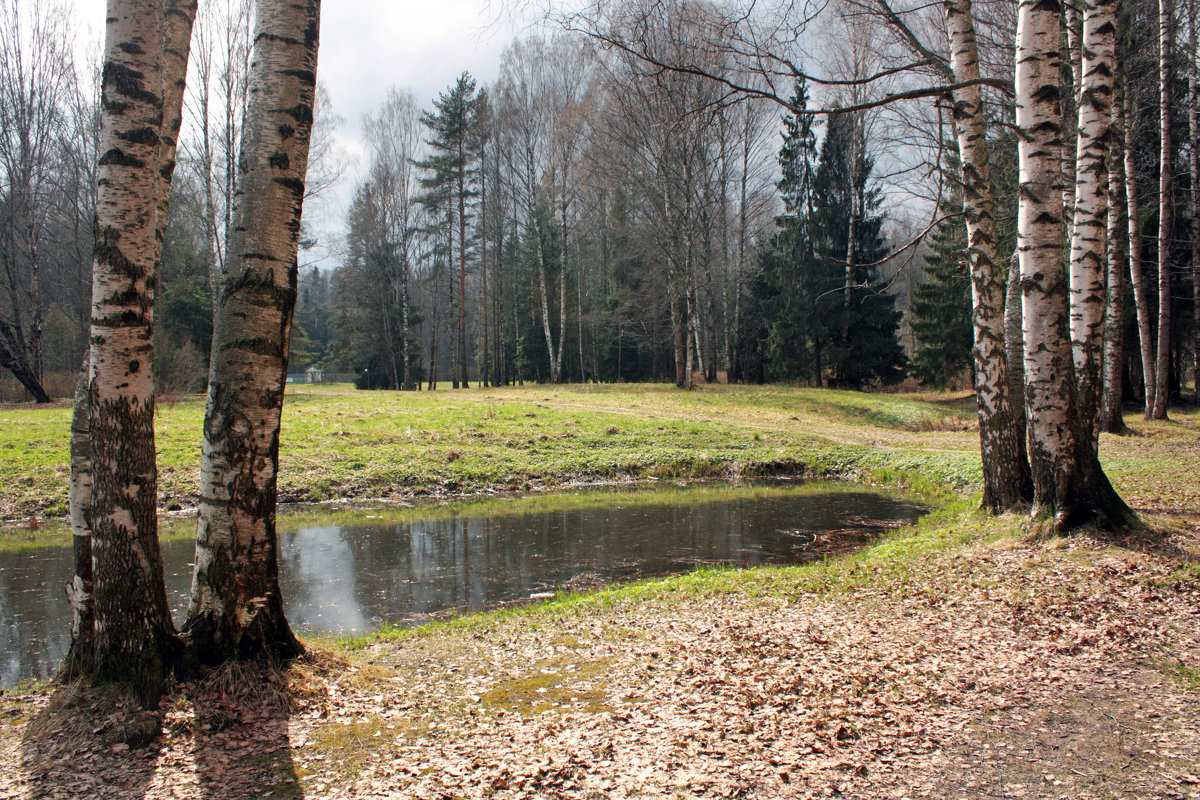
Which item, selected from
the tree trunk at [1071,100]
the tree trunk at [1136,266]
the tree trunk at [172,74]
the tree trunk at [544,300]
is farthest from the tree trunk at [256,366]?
the tree trunk at [544,300]

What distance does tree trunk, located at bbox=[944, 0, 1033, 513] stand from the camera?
7328mm

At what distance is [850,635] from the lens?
450 centimetres

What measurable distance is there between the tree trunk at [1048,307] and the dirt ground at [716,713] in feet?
2.57

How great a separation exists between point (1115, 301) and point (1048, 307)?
1219 cm

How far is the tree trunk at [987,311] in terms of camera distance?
7.33m

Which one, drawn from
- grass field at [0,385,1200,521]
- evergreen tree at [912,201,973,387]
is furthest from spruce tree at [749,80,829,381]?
grass field at [0,385,1200,521]

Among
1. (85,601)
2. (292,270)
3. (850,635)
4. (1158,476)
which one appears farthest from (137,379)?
(1158,476)

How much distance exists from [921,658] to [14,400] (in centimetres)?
2901

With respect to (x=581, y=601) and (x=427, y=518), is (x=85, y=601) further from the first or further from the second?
(x=427, y=518)

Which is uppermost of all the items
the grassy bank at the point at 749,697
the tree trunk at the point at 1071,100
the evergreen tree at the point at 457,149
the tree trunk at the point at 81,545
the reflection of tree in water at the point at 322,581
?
the evergreen tree at the point at 457,149

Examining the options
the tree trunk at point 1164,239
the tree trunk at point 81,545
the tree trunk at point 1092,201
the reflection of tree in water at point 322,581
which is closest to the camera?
the tree trunk at point 81,545

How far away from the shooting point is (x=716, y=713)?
3459 millimetres

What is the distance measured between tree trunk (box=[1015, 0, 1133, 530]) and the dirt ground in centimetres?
78

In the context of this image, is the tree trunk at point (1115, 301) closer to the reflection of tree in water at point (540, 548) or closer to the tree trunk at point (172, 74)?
the reflection of tree in water at point (540, 548)
